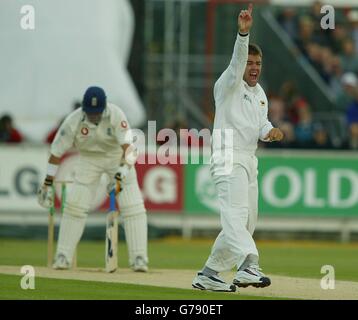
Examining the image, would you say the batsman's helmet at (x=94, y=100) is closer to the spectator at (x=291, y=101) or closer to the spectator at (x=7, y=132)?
the spectator at (x=7, y=132)

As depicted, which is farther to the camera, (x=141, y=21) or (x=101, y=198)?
(x=141, y=21)

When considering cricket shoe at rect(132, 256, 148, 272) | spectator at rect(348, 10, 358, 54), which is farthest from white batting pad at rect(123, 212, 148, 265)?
spectator at rect(348, 10, 358, 54)

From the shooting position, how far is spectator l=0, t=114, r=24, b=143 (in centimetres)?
2458

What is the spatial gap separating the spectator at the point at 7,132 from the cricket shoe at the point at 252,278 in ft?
38.6

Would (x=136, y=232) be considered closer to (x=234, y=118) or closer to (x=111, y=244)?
(x=111, y=244)

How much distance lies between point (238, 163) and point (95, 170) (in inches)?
161

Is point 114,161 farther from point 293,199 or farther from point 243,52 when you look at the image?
point 293,199

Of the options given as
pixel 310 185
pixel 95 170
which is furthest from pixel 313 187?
pixel 95 170

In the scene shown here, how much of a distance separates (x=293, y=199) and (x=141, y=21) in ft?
16.4

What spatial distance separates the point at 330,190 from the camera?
81.6 feet

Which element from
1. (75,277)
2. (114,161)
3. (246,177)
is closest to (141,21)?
(114,161)

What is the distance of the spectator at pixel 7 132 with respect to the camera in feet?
80.6

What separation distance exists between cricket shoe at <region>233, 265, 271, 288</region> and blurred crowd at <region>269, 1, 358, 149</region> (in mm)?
12990

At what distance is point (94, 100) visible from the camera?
16594mm
